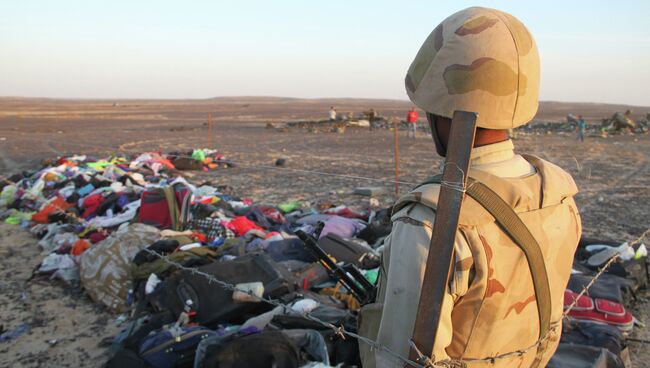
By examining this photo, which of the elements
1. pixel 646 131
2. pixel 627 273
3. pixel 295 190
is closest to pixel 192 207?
pixel 295 190

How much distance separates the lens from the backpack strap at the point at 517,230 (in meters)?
1.19

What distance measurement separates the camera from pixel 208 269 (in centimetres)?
420

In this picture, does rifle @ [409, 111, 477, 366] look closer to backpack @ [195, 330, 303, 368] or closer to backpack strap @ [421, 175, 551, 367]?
backpack strap @ [421, 175, 551, 367]

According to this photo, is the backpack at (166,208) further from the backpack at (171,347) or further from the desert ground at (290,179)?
the backpack at (171,347)

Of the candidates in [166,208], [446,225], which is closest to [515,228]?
[446,225]

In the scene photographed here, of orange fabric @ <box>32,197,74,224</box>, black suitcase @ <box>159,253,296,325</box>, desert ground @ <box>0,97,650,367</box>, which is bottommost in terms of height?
desert ground @ <box>0,97,650,367</box>

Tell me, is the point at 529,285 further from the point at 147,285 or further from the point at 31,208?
the point at 31,208

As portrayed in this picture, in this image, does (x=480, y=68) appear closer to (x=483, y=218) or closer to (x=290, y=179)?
(x=483, y=218)

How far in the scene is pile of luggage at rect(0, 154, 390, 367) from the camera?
10.2ft

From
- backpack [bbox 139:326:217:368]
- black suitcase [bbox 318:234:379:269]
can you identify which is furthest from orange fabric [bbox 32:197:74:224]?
backpack [bbox 139:326:217:368]

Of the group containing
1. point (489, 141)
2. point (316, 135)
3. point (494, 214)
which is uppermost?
point (489, 141)

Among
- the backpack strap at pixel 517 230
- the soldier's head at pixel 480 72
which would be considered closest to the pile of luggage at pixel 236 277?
the backpack strap at pixel 517 230

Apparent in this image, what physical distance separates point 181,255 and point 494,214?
404cm

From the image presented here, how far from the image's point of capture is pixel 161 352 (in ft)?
11.1
